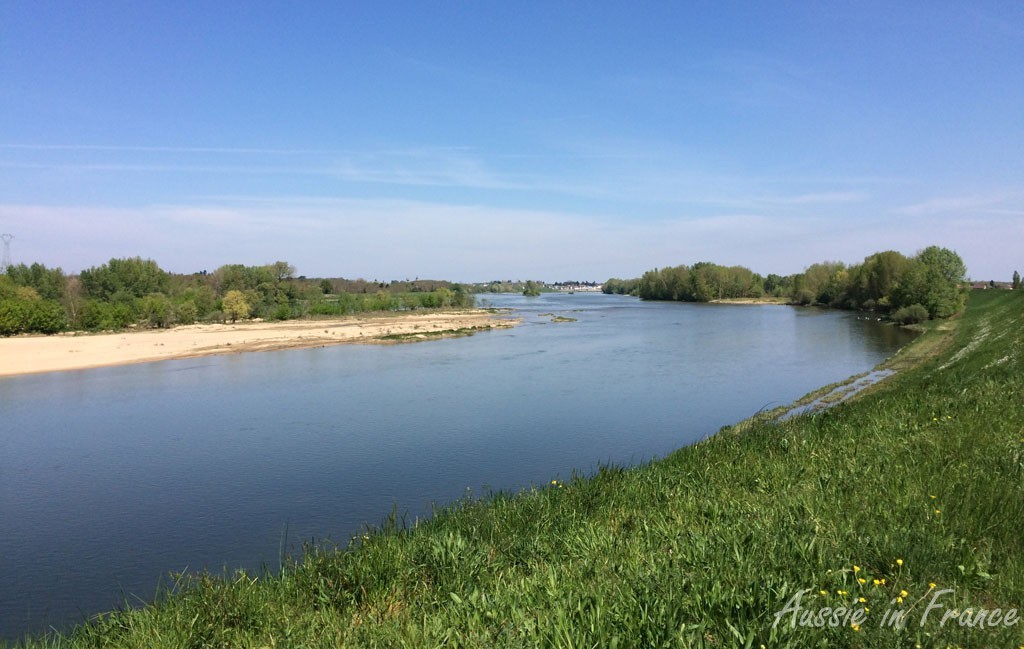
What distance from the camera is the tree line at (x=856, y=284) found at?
6366cm

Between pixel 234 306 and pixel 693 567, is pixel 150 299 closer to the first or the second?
pixel 234 306

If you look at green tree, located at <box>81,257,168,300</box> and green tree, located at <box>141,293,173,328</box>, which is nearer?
green tree, located at <box>141,293,173,328</box>

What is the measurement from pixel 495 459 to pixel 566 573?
12.0 metres

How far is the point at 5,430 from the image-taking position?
76.6 feet

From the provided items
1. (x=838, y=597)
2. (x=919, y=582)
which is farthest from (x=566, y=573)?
(x=919, y=582)

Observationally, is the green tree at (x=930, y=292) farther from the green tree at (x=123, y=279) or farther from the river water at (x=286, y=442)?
the green tree at (x=123, y=279)

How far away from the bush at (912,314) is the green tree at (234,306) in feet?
292

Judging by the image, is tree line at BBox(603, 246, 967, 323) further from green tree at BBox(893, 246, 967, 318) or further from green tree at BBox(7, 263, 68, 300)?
green tree at BBox(7, 263, 68, 300)

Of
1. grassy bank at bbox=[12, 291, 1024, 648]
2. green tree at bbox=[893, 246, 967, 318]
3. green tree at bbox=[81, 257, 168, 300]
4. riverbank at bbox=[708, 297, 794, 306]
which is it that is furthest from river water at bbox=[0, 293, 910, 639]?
riverbank at bbox=[708, 297, 794, 306]

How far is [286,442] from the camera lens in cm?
2016

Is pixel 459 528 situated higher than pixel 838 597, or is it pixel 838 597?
pixel 838 597

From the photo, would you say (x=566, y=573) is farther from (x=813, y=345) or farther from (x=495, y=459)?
(x=813, y=345)

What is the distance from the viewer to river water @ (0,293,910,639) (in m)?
11.9

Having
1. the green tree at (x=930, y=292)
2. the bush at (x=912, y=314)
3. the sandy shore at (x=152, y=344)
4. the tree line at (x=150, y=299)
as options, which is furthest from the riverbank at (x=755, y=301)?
the sandy shore at (x=152, y=344)
